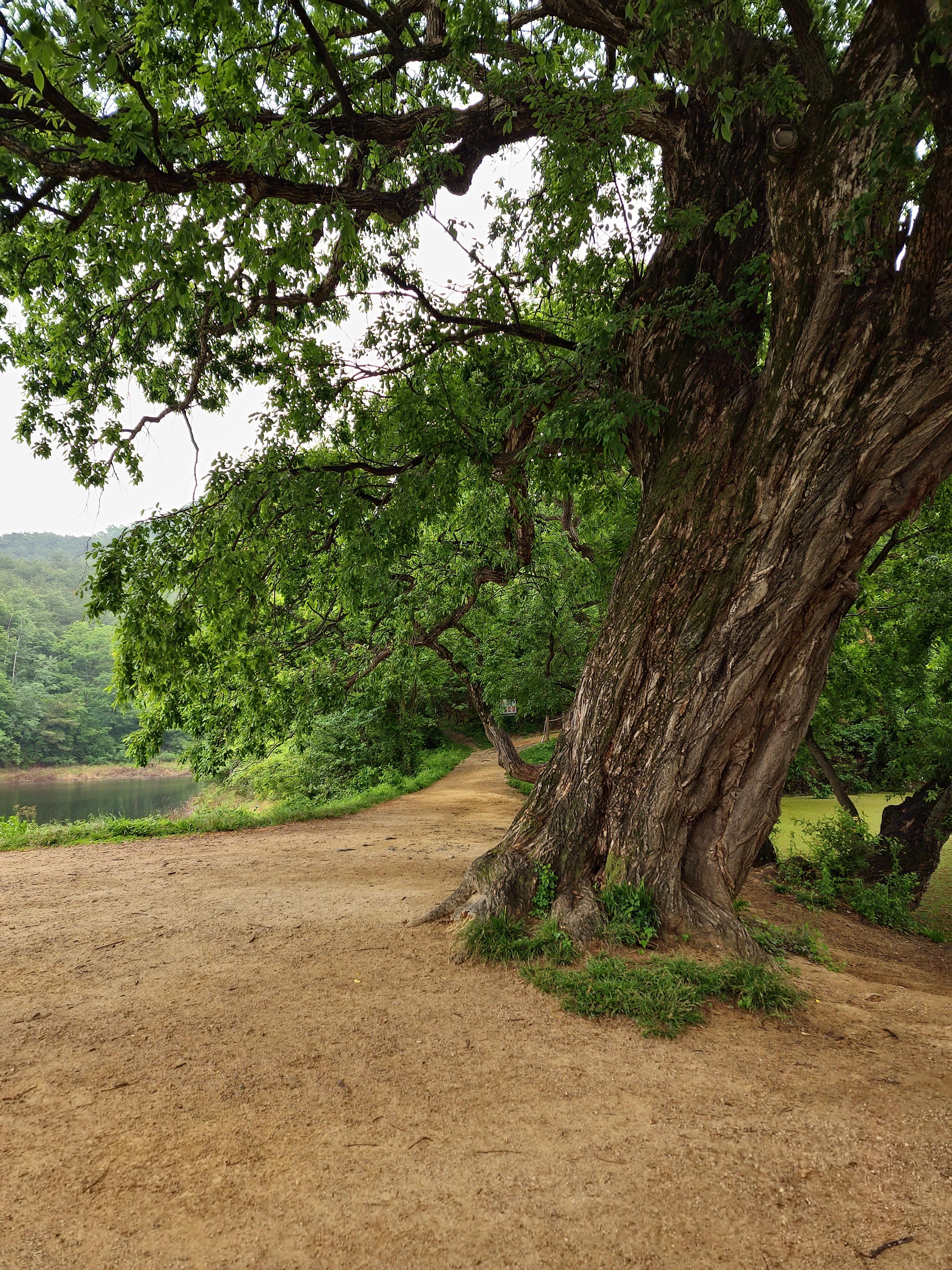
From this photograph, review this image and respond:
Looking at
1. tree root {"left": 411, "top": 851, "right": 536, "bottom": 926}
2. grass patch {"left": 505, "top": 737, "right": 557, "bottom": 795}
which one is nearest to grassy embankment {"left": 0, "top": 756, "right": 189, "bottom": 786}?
grass patch {"left": 505, "top": 737, "right": 557, "bottom": 795}

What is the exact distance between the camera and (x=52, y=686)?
178ft

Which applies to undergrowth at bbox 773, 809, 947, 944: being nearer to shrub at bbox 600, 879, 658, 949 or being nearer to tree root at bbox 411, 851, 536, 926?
shrub at bbox 600, 879, 658, 949

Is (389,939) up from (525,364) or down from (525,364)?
down

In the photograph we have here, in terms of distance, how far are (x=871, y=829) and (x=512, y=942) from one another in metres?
10.7

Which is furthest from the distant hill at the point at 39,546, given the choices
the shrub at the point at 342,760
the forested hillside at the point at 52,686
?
the shrub at the point at 342,760

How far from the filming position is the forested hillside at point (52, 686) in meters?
46.5

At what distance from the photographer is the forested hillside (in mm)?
46531

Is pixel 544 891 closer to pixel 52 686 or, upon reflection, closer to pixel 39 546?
pixel 52 686

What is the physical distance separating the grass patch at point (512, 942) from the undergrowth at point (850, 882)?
5.27m

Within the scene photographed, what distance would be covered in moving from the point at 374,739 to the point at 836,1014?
59.0 ft

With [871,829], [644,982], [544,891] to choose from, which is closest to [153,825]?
[544,891]

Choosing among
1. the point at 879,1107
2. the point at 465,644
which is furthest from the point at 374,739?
the point at 879,1107

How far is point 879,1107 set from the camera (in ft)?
9.25

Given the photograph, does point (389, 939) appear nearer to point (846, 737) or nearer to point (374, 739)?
point (846, 737)
